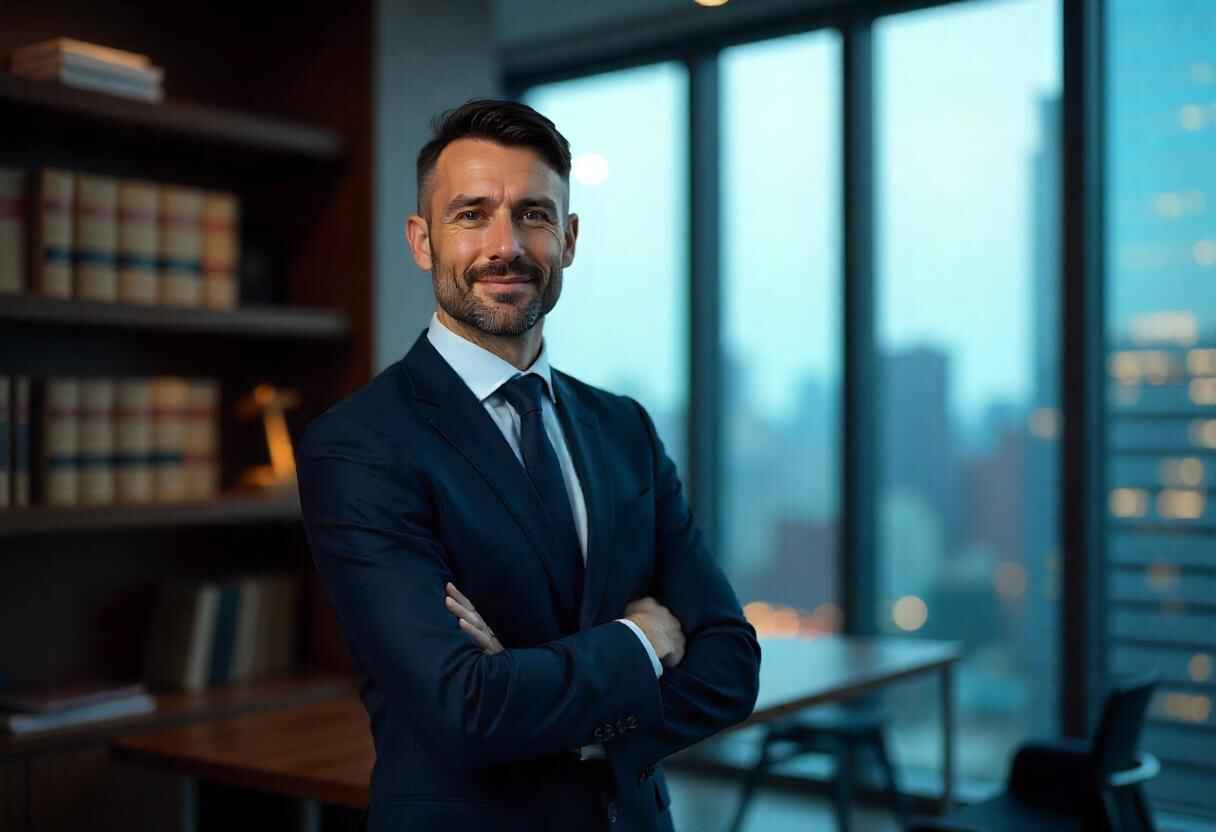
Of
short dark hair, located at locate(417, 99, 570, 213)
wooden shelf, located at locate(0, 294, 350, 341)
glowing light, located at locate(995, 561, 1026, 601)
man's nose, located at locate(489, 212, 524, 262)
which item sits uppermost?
short dark hair, located at locate(417, 99, 570, 213)

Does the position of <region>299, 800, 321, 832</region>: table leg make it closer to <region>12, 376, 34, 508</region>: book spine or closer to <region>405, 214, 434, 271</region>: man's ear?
<region>12, 376, 34, 508</region>: book spine

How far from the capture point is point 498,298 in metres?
1.72

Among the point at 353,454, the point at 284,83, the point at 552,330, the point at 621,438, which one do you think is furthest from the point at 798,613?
the point at 353,454

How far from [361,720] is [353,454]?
146 centimetres

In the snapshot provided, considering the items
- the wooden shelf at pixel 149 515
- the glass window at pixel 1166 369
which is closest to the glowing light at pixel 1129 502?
the glass window at pixel 1166 369

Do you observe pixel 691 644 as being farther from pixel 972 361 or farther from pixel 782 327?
pixel 782 327

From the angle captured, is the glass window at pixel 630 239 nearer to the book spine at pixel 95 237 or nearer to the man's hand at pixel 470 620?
the book spine at pixel 95 237

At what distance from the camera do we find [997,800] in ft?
10.7

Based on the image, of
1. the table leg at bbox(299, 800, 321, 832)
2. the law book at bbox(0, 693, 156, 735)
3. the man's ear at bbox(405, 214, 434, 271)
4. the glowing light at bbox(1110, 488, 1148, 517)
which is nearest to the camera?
the man's ear at bbox(405, 214, 434, 271)

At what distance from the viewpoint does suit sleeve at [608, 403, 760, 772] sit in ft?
5.75

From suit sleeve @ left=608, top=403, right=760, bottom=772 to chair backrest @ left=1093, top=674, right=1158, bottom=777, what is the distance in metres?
1.31

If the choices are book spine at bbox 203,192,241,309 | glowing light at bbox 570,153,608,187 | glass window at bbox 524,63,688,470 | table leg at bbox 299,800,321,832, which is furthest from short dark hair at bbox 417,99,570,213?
glowing light at bbox 570,153,608,187

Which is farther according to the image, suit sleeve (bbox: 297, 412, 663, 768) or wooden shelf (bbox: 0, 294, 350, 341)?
wooden shelf (bbox: 0, 294, 350, 341)

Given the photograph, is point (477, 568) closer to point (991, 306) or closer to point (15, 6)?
point (15, 6)
